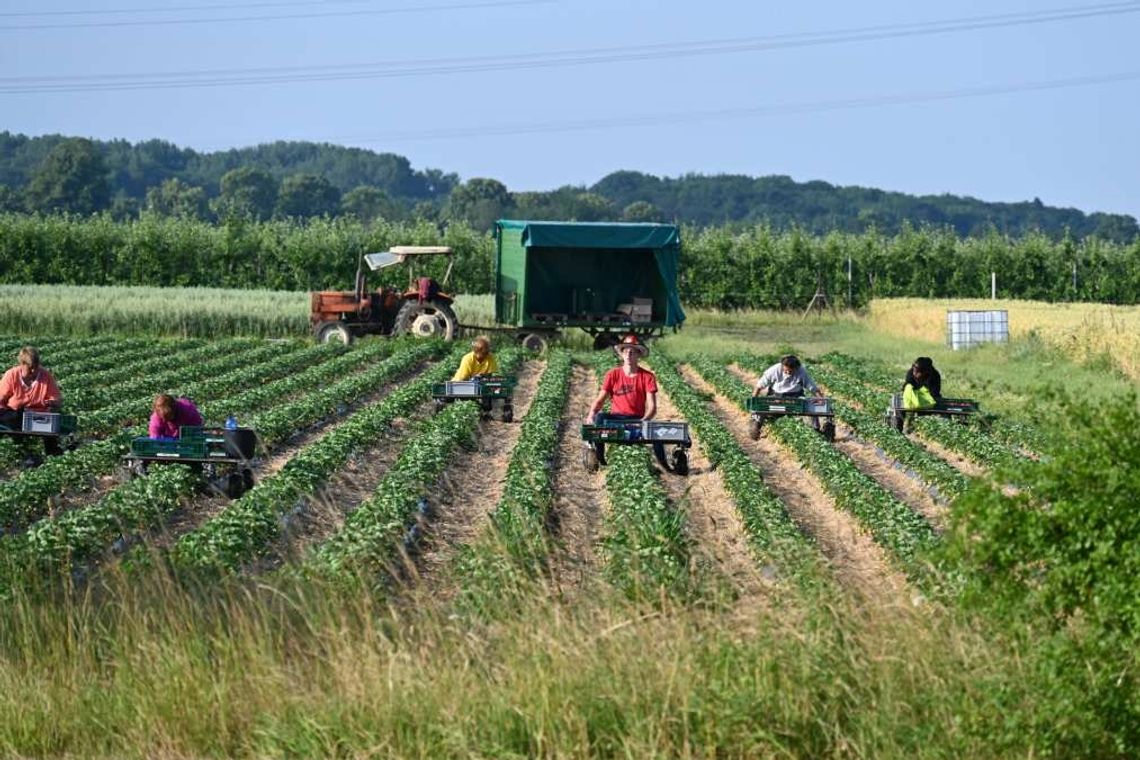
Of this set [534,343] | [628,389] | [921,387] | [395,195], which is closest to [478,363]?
[628,389]

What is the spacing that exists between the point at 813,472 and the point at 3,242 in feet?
145

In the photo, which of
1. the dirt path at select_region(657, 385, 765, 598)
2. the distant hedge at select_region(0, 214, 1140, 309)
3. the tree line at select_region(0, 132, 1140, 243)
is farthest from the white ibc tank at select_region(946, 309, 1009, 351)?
the tree line at select_region(0, 132, 1140, 243)

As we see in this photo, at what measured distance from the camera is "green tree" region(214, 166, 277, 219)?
124125mm

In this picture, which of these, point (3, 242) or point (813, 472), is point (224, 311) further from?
point (813, 472)

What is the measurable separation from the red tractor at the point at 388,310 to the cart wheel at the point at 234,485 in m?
19.8

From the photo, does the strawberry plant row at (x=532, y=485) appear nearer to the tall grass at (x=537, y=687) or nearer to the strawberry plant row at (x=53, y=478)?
the tall grass at (x=537, y=687)

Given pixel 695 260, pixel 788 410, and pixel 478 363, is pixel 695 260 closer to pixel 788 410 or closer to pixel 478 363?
pixel 478 363

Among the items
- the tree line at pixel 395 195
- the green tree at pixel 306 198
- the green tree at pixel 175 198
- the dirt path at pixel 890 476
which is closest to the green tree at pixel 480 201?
the tree line at pixel 395 195

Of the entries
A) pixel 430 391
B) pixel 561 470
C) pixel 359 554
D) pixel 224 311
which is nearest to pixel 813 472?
pixel 561 470

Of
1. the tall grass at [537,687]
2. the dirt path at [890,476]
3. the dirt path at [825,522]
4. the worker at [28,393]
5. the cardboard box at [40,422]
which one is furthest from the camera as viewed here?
the worker at [28,393]

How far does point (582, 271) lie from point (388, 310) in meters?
4.53

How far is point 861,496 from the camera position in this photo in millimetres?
15234

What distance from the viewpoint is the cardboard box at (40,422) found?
57.8 feet

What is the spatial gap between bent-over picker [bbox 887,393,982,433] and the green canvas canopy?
14931 millimetres
